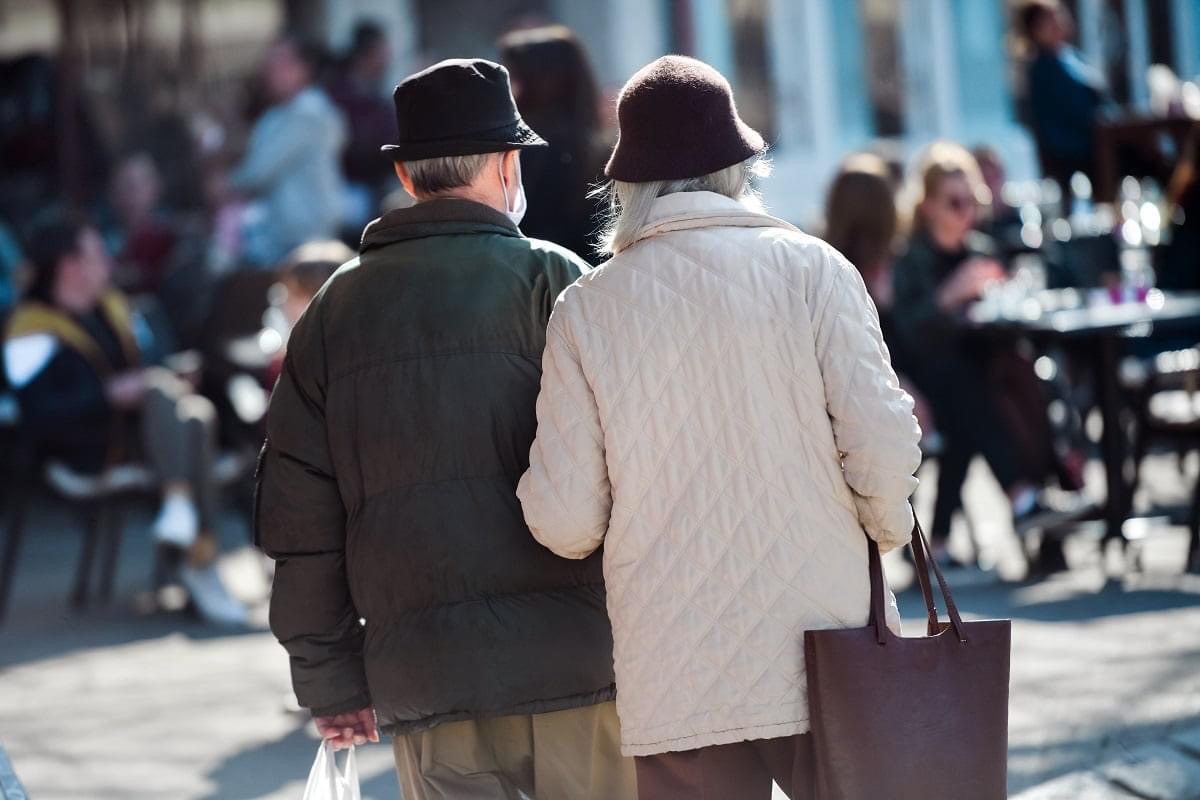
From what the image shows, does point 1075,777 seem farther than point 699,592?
Yes

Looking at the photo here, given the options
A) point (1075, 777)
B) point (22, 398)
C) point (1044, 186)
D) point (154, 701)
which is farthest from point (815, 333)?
point (1044, 186)

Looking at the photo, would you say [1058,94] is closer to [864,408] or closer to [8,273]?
[8,273]

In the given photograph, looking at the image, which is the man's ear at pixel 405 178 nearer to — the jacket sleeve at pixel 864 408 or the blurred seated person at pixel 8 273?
the jacket sleeve at pixel 864 408

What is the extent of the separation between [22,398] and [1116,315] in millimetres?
4760

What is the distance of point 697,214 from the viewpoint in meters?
3.25

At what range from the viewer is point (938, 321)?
8109 mm

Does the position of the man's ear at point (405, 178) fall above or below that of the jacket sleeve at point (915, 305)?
above

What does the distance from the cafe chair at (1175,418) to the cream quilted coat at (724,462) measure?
4830 mm

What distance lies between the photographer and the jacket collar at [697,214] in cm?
325

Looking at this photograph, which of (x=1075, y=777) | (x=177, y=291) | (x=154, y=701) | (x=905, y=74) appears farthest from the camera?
(x=905, y=74)

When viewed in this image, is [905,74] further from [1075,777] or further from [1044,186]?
[1075,777]

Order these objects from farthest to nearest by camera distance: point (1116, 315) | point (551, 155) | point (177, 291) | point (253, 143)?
point (253, 143), point (177, 291), point (1116, 315), point (551, 155)

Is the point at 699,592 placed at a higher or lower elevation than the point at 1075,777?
higher

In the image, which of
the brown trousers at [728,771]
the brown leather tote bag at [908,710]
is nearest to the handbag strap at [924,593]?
the brown leather tote bag at [908,710]
